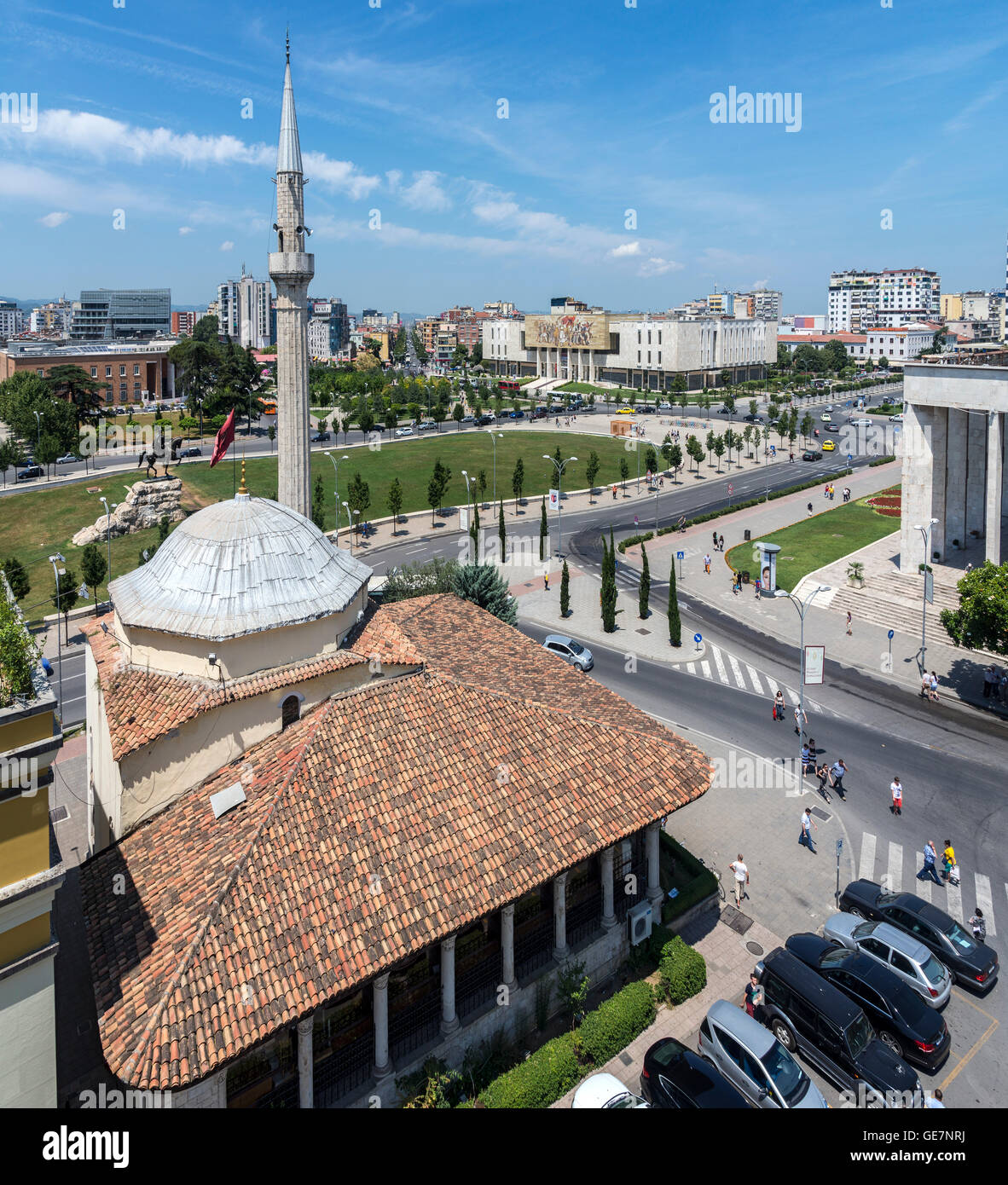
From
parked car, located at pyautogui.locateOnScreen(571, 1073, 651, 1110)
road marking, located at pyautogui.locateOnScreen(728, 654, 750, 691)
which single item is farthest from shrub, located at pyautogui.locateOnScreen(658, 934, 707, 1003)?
road marking, located at pyautogui.locateOnScreen(728, 654, 750, 691)

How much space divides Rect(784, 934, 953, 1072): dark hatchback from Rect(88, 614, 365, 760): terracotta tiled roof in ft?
48.8

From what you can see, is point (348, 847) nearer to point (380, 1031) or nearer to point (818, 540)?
point (380, 1031)

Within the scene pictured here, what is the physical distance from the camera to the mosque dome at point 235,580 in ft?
66.6

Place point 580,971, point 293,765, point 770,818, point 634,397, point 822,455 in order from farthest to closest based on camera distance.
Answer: point 634,397 → point 822,455 → point 770,818 → point 580,971 → point 293,765

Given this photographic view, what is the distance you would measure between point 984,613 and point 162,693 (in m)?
31.2

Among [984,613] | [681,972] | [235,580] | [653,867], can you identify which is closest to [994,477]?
[984,613]

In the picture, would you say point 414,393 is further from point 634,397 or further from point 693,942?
point 693,942

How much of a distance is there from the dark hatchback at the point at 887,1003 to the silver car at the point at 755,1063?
2.62 metres

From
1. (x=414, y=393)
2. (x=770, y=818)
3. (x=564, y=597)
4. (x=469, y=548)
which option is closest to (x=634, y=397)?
(x=414, y=393)

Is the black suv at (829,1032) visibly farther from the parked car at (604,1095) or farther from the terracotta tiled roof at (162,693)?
the terracotta tiled roof at (162,693)

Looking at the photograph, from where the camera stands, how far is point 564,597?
169 ft

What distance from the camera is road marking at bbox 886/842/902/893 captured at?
25734 mm
